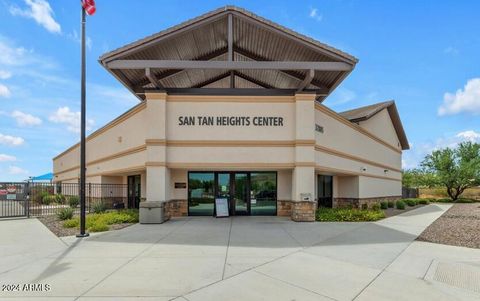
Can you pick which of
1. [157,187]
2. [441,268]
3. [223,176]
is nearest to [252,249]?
[441,268]

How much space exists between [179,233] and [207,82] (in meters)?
11.1

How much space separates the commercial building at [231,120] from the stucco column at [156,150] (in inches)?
1.8

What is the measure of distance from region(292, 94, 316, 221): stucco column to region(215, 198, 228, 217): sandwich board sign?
355 centimetres

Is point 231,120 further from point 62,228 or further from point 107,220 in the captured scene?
point 62,228

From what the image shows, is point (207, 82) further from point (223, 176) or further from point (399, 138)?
point (399, 138)

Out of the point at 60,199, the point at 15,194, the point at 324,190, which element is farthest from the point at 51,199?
the point at 324,190

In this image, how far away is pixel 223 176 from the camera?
16938mm

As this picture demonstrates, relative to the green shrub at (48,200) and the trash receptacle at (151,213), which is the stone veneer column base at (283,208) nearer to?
the trash receptacle at (151,213)

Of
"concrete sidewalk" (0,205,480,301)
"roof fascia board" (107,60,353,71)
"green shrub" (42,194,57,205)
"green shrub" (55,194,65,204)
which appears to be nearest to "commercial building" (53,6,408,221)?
"roof fascia board" (107,60,353,71)

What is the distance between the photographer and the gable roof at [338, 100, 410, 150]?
23.1 meters

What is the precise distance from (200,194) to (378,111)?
16560 mm

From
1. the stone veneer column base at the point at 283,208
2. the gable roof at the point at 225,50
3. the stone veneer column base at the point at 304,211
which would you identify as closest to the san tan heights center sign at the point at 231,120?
the gable roof at the point at 225,50

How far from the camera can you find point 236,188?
16938 millimetres

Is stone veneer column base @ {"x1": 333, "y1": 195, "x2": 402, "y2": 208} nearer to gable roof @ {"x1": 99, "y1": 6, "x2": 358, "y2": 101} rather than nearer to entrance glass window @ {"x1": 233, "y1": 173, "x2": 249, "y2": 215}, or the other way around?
entrance glass window @ {"x1": 233, "y1": 173, "x2": 249, "y2": 215}
